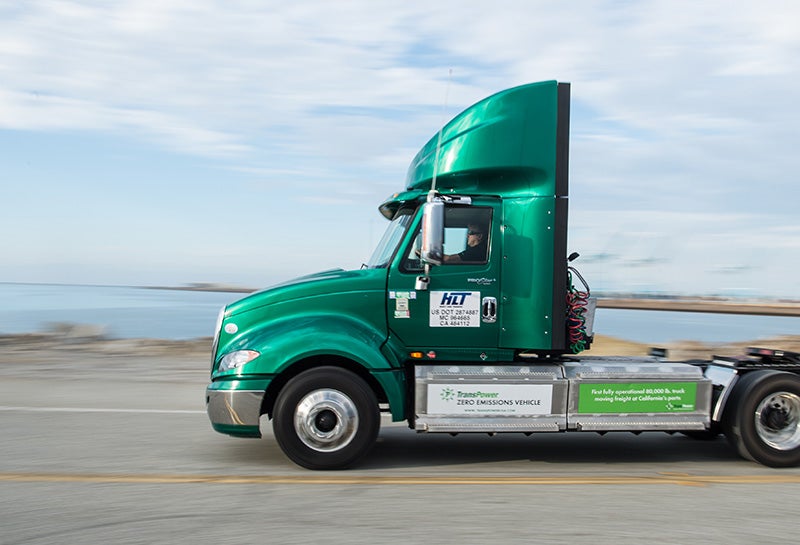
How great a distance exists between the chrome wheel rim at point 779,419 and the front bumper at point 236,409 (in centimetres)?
475

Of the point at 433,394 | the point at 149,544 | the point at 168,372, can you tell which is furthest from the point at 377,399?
the point at 168,372

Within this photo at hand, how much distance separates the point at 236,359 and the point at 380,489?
182 cm

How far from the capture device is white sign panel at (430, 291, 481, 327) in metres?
7.40

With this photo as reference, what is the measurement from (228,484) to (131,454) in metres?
1.59

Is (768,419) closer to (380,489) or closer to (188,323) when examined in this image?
(380,489)

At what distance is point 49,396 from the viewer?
11164 mm

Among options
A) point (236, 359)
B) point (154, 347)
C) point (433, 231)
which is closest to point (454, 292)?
point (433, 231)

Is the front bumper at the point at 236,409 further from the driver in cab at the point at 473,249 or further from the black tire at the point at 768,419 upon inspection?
the black tire at the point at 768,419

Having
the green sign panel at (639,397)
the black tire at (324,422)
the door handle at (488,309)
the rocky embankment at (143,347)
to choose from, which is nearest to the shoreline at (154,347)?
the rocky embankment at (143,347)

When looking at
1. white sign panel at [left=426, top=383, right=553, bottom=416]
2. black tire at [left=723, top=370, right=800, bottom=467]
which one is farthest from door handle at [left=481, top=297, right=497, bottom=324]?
black tire at [left=723, top=370, right=800, bottom=467]

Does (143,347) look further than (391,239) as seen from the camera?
Yes

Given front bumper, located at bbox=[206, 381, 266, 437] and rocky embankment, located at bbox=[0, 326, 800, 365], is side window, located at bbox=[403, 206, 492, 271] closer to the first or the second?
front bumper, located at bbox=[206, 381, 266, 437]

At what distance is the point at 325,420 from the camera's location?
698cm

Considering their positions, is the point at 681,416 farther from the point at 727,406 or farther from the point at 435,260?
the point at 435,260
